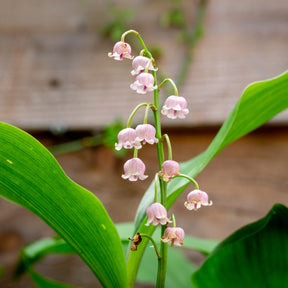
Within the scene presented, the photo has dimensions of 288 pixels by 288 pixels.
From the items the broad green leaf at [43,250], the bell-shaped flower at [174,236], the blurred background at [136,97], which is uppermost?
the blurred background at [136,97]

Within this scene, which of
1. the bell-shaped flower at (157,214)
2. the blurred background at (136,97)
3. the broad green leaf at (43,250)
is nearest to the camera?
the bell-shaped flower at (157,214)

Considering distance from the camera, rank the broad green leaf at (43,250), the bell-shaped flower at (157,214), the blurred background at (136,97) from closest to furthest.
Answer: the bell-shaped flower at (157,214)
the broad green leaf at (43,250)
the blurred background at (136,97)

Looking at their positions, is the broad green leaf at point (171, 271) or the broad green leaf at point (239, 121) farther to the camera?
the broad green leaf at point (171, 271)

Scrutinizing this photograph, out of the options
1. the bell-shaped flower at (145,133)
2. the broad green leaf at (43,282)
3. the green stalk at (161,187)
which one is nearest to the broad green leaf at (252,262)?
the green stalk at (161,187)

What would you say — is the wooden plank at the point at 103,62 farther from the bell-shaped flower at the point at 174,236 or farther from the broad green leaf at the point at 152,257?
the bell-shaped flower at the point at 174,236

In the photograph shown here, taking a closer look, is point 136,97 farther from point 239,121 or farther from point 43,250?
point 239,121

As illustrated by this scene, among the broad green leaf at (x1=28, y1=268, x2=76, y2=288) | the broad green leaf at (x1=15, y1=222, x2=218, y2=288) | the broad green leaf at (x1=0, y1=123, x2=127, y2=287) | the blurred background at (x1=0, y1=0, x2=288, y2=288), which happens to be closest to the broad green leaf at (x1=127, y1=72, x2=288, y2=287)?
the broad green leaf at (x1=0, y1=123, x2=127, y2=287)

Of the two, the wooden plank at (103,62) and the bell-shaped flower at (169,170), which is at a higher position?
the wooden plank at (103,62)

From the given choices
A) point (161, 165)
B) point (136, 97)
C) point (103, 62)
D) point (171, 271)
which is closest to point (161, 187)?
point (161, 165)
